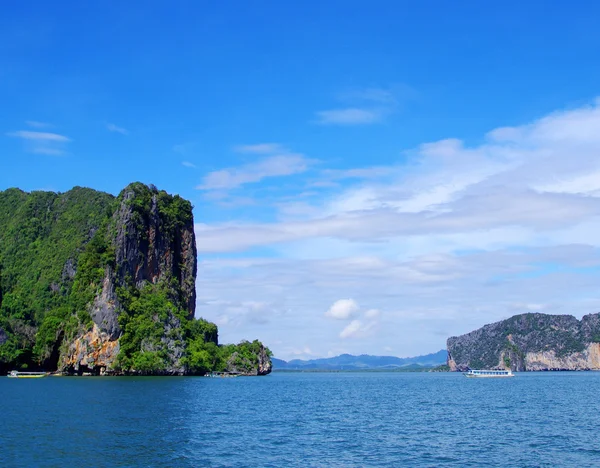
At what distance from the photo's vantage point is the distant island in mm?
151625

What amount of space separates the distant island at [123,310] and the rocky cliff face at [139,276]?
0.26 metres

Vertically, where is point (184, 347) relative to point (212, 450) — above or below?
above

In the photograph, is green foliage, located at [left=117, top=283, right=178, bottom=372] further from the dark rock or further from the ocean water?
the ocean water

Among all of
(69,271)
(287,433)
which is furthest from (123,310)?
(287,433)

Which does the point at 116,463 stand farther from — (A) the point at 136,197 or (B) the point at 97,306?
(A) the point at 136,197

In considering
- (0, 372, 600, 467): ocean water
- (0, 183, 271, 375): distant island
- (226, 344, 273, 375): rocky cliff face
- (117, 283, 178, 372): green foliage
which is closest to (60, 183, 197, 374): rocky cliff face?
(0, 183, 271, 375): distant island

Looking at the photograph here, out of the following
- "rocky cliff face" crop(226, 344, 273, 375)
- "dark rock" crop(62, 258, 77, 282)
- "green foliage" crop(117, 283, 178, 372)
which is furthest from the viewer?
"dark rock" crop(62, 258, 77, 282)

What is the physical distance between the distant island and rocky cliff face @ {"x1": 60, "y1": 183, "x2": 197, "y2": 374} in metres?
0.26

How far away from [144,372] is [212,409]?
84088 mm

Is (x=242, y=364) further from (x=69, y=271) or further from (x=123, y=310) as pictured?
(x=69, y=271)

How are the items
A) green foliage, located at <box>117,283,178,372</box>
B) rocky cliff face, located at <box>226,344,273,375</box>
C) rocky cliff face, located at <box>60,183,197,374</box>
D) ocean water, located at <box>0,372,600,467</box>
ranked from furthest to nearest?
rocky cliff face, located at <box>226,344,273,375</box> < rocky cliff face, located at <box>60,183,197,374</box> < green foliage, located at <box>117,283,178,372</box> < ocean water, located at <box>0,372,600,467</box>

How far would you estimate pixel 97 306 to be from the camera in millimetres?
156500

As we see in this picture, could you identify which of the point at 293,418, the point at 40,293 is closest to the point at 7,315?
the point at 40,293

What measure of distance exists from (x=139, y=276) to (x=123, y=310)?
59.0 feet
